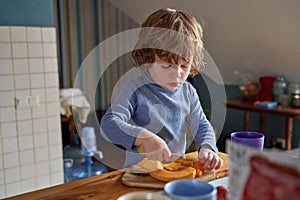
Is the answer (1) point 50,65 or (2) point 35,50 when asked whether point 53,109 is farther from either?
(2) point 35,50

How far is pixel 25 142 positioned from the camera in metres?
2.14

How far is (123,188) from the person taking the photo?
835 mm

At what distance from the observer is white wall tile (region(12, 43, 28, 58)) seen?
2.03 meters

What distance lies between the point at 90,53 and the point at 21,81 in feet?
6.40

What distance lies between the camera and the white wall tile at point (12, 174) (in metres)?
2.12

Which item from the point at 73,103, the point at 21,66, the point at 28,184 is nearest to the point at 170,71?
the point at 21,66

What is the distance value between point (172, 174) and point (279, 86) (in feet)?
7.98

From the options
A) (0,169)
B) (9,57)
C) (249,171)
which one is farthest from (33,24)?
(249,171)

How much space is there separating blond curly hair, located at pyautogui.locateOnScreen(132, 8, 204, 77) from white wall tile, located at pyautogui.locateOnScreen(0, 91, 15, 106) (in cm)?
125

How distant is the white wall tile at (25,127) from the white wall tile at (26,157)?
4.6 inches

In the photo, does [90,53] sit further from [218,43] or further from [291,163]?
[291,163]

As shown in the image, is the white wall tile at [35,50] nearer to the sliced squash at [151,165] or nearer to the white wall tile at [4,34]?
the white wall tile at [4,34]

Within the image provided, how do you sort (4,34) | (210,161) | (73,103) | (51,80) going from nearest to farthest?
Answer: (210,161), (4,34), (51,80), (73,103)

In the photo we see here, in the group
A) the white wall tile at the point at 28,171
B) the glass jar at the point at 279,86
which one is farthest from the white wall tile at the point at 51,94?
the glass jar at the point at 279,86
